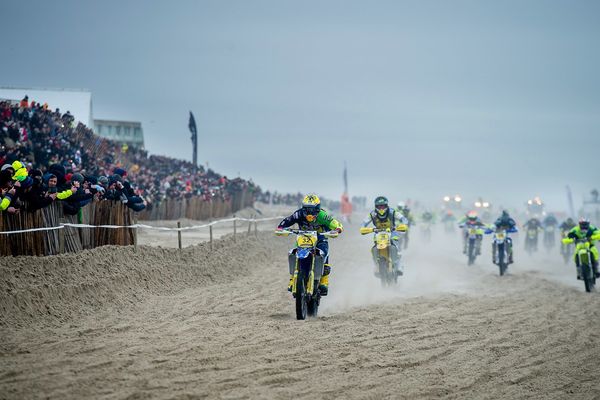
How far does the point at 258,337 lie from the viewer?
10578 mm

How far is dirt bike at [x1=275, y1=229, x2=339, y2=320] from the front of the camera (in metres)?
12.4

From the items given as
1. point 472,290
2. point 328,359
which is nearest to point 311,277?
point 328,359

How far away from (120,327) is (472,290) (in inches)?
430

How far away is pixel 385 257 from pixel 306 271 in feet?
20.1

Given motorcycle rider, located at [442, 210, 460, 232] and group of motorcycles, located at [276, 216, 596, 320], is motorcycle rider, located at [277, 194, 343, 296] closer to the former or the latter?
group of motorcycles, located at [276, 216, 596, 320]

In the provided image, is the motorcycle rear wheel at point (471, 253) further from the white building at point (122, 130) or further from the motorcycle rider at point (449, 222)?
the white building at point (122, 130)

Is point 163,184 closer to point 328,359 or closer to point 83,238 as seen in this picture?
point 83,238

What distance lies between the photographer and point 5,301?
436 inches

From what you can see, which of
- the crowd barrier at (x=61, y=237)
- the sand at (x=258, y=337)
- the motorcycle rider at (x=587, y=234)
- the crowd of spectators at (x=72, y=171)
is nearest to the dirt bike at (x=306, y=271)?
the sand at (x=258, y=337)

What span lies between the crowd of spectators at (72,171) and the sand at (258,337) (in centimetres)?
126

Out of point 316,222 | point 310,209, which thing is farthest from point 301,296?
point 310,209

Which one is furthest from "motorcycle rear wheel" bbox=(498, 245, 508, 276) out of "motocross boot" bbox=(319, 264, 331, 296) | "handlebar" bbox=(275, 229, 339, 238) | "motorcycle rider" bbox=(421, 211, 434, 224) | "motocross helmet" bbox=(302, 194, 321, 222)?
"motorcycle rider" bbox=(421, 211, 434, 224)

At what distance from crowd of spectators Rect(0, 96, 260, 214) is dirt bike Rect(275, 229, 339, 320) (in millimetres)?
4755

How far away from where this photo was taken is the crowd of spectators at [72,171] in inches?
524
